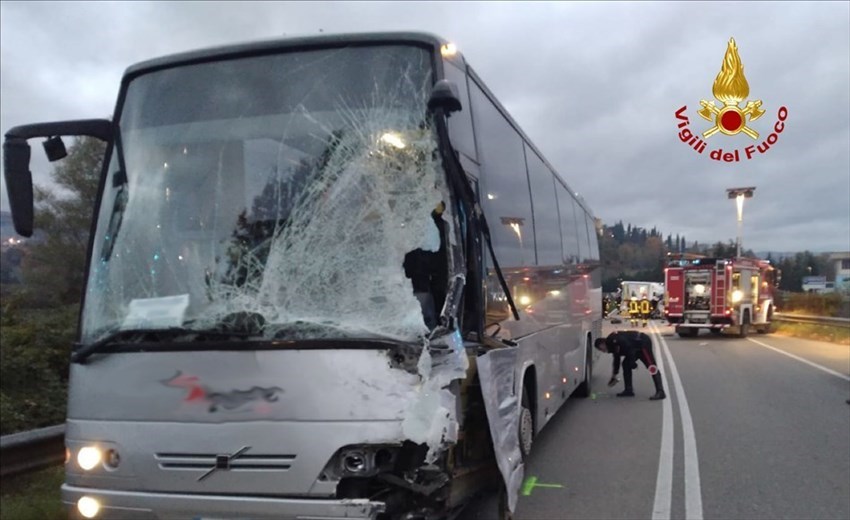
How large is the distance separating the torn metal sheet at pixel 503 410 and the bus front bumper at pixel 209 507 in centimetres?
110

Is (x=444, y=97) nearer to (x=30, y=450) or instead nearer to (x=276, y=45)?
(x=276, y=45)

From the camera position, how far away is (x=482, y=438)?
4727 millimetres

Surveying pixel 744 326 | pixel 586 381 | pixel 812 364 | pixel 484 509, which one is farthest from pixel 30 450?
pixel 744 326

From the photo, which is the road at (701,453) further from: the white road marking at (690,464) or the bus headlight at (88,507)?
the bus headlight at (88,507)

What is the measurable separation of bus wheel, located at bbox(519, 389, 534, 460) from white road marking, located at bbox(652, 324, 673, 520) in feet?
3.74

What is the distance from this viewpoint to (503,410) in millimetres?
4934

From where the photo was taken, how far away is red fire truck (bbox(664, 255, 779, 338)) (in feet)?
86.8

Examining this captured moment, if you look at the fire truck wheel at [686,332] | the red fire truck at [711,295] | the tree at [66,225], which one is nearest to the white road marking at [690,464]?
the red fire truck at [711,295]

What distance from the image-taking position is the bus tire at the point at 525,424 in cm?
602

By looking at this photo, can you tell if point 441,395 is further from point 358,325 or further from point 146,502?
point 146,502

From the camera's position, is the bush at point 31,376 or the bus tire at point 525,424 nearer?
the bus tire at point 525,424

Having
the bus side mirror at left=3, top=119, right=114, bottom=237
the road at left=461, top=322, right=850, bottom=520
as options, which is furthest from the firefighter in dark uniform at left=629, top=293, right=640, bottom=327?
the bus side mirror at left=3, top=119, right=114, bottom=237

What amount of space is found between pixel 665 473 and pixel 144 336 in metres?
5.13

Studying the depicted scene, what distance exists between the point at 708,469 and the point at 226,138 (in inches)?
221
